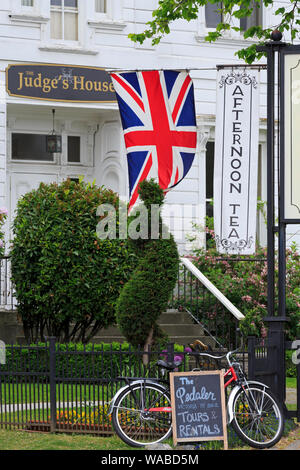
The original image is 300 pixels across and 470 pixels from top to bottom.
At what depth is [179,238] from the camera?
60.4 ft

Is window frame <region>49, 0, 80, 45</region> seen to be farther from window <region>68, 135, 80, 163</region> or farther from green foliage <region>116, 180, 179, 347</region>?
green foliage <region>116, 180, 179, 347</region>

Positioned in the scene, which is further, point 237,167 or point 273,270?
point 237,167

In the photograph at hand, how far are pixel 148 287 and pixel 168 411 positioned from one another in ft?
8.54

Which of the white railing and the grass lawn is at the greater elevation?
the white railing

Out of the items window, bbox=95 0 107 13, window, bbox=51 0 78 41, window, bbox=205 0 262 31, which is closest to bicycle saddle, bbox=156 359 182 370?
window, bbox=51 0 78 41

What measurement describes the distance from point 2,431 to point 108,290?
4.72m

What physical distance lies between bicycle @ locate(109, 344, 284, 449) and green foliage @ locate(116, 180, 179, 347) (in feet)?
7.29

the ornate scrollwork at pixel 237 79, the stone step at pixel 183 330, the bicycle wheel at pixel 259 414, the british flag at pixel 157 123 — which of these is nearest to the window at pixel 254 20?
the british flag at pixel 157 123

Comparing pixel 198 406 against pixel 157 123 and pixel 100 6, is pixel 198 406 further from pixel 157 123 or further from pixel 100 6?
pixel 100 6

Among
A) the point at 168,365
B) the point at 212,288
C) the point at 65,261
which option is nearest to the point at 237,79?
the point at 65,261

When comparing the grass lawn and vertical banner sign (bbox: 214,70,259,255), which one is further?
vertical banner sign (bbox: 214,70,259,255)

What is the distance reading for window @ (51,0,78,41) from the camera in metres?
18.0

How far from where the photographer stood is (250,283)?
17.0m

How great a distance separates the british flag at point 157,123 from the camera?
44.2 ft
